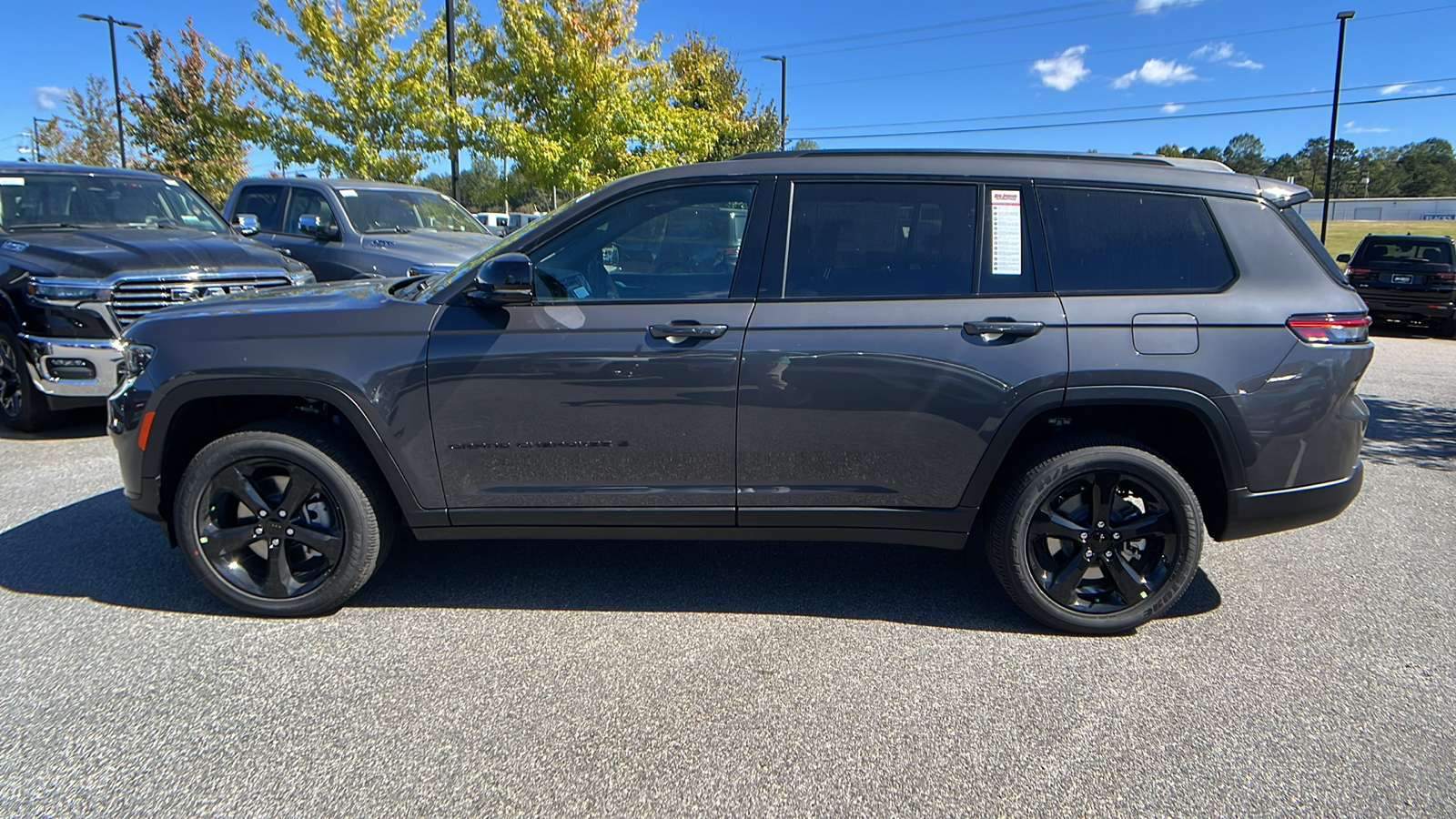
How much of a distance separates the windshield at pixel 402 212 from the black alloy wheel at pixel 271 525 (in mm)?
6672

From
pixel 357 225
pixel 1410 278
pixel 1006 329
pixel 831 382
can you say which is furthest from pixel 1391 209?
pixel 831 382

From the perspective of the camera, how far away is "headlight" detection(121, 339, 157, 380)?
3.61 m

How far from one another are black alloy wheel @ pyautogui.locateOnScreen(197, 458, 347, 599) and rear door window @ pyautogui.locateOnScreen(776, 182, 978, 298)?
2.06m

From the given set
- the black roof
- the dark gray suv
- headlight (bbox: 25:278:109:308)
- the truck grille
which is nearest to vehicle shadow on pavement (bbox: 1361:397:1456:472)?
the dark gray suv

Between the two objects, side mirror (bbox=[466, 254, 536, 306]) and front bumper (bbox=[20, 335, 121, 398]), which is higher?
side mirror (bbox=[466, 254, 536, 306])

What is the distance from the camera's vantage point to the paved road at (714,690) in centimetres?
261

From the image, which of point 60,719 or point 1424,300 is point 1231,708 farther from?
point 1424,300

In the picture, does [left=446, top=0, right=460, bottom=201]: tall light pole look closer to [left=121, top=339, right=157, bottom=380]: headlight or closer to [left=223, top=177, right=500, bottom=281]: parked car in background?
[left=223, top=177, right=500, bottom=281]: parked car in background

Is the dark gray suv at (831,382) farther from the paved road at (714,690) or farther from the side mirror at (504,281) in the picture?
the paved road at (714,690)

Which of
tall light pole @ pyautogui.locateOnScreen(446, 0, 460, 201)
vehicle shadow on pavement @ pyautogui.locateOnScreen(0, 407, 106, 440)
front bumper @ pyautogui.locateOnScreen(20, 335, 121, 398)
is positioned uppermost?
tall light pole @ pyautogui.locateOnScreen(446, 0, 460, 201)

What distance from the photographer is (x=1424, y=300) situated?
14.1 metres

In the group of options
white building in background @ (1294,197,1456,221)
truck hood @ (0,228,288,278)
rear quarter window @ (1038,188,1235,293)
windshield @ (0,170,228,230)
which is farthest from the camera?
white building in background @ (1294,197,1456,221)

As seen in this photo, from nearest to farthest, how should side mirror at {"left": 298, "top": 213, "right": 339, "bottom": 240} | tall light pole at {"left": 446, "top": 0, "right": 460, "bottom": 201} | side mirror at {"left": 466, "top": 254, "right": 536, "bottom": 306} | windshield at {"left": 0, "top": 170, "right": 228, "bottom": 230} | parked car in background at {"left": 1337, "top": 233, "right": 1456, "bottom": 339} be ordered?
side mirror at {"left": 466, "top": 254, "right": 536, "bottom": 306} → windshield at {"left": 0, "top": 170, "right": 228, "bottom": 230} → side mirror at {"left": 298, "top": 213, "right": 339, "bottom": 240} → parked car in background at {"left": 1337, "top": 233, "right": 1456, "bottom": 339} → tall light pole at {"left": 446, "top": 0, "right": 460, "bottom": 201}

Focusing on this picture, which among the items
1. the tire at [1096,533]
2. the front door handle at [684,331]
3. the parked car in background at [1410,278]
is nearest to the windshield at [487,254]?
the front door handle at [684,331]
